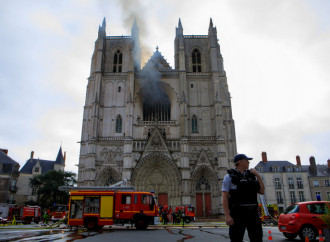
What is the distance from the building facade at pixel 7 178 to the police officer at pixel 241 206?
142 ft

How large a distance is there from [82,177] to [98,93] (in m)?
10.3

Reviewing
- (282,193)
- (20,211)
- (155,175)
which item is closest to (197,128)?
(155,175)

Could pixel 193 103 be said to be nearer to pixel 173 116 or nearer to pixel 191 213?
pixel 173 116

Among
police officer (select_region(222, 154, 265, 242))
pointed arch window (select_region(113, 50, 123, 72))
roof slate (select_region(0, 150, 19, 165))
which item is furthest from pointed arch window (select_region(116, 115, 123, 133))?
police officer (select_region(222, 154, 265, 242))

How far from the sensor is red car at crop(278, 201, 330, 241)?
834cm

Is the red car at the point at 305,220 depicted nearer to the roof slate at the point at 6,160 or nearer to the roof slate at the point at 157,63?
the roof slate at the point at 157,63

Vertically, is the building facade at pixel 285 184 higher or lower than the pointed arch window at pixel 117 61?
lower

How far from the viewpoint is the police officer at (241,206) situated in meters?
3.78

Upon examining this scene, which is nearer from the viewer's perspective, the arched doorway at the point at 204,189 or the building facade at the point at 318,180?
the arched doorway at the point at 204,189

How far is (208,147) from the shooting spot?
31.5m

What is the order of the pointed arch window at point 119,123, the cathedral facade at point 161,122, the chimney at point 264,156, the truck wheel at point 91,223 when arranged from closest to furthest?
the truck wheel at point 91,223
the cathedral facade at point 161,122
the pointed arch window at point 119,123
the chimney at point 264,156

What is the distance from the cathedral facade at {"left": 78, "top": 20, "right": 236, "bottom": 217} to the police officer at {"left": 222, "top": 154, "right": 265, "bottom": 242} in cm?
2481

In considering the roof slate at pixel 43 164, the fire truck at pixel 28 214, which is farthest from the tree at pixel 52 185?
the roof slate at pixel 43 164

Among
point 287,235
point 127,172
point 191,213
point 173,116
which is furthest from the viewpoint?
Answer: point 173,116
